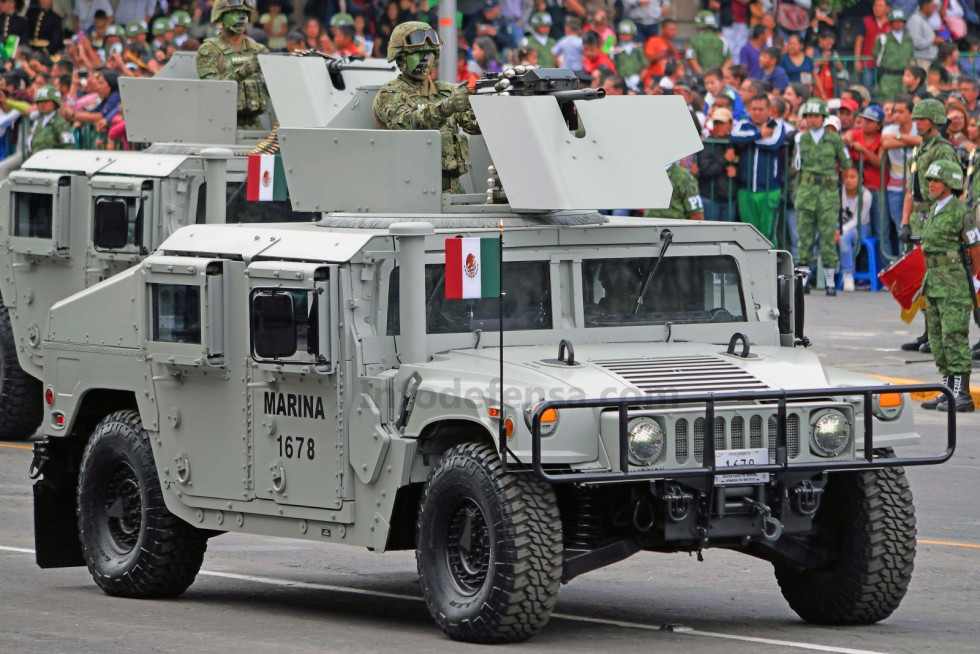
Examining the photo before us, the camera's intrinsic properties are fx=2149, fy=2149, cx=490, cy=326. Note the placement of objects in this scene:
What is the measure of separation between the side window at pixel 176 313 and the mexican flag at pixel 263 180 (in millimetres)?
2203

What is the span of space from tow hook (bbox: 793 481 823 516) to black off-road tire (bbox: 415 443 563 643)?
107cm

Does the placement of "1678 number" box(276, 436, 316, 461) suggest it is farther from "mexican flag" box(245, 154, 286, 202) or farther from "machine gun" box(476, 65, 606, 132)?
"mexican flag" box(245, 154, 286, 202)

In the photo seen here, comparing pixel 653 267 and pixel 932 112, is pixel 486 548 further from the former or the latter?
pixel 932 112

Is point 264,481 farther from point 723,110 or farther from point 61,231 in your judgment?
point 723,110

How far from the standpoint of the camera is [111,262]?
15109 mm

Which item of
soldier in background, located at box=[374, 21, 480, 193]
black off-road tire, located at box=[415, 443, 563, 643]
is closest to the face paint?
soldier in background, located at box=[374, 21, 480, 193]

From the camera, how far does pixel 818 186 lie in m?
24.0

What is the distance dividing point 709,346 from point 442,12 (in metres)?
10.4

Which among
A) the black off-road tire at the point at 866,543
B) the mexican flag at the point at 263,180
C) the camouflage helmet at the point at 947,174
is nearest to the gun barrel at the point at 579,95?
the black off-road tire at the point at 866,543

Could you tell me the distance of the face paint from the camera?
17344 mm

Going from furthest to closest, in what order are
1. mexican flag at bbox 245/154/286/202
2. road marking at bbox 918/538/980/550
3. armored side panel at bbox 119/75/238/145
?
armored side panel at bbox 119/75/238/145
mexican flag at bbox 245/154/286/202
road marking at bbox 918/538/980/550

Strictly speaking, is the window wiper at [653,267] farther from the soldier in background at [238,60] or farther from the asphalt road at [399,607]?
the soldier in background at [238,60]

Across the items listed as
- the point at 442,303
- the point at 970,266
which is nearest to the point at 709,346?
the point at 442,303

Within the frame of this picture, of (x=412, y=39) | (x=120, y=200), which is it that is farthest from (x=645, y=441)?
(x=120, y=200)
